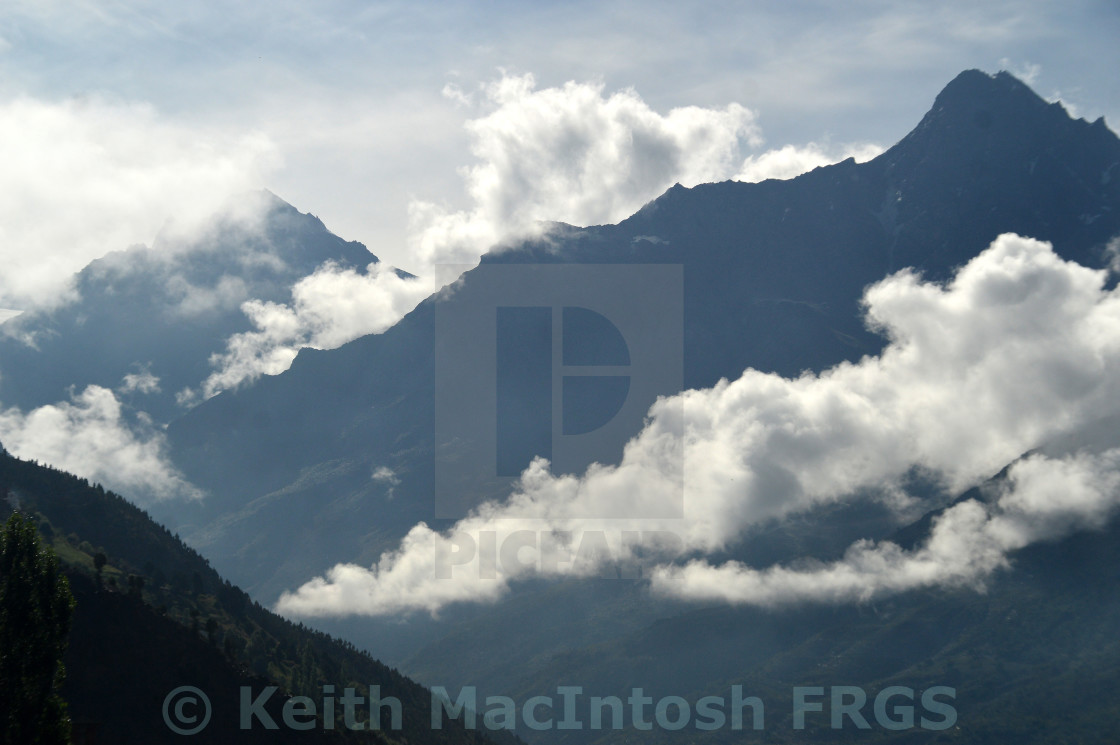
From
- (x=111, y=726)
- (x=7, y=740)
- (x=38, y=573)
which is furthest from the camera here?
(x=111, y=726)

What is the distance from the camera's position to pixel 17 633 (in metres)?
116

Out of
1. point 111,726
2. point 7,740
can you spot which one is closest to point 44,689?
point 7,740

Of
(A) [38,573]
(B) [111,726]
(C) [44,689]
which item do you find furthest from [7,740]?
(B) [111,726]

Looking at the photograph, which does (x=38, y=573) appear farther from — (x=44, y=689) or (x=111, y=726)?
(x=111, y=726)

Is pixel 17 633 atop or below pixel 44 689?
atop

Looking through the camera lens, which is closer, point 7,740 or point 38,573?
point 7,740

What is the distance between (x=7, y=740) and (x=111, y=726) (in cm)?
9690

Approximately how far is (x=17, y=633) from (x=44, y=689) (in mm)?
8376

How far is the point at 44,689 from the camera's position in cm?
11450

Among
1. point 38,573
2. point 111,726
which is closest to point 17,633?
point 38,573

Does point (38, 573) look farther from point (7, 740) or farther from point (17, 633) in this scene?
point (7, 740)

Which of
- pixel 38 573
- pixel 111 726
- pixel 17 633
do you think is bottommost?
pixel 111 726

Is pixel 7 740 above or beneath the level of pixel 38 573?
beneath

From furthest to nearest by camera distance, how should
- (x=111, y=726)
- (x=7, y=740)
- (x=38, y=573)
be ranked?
(x=111, y=726), (x=38, y=573), (x=7, y=740)
